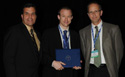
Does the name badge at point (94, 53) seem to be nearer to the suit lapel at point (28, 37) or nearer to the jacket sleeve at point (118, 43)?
the jacket sleeve at point (118, 43)

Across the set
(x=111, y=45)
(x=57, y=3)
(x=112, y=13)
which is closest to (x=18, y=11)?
(x=57, y=3)

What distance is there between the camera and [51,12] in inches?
148

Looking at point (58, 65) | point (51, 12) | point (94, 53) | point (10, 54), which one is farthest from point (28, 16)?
point (94, 53)

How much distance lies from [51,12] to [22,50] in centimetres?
148

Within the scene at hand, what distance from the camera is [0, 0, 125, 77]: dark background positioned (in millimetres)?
3344

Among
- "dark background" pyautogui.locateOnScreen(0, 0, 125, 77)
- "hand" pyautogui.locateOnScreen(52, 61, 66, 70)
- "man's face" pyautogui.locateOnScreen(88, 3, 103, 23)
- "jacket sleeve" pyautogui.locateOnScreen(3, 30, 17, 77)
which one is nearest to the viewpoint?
"jacket sleeve" pyautogui.locateOnScreen(3, 30, 17, 77)

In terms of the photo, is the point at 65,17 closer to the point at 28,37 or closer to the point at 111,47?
the point at 28,37

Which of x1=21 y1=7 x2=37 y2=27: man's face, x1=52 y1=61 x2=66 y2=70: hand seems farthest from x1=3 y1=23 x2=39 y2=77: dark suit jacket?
x1=52 y1=61 x2=66 y2=70: hand

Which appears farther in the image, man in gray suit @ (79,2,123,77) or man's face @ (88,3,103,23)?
man's face @ (88,3,103,23)

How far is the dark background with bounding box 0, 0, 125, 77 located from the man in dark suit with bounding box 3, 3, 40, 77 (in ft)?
2.31

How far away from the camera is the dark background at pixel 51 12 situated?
11.0ft

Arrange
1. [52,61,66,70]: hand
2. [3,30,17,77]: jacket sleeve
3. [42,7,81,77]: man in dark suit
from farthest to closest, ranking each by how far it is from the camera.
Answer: [42,7,81,77]: man in dark suit, [52,61,66,70]: hand, [3,30,17,77]: jacket sleeve

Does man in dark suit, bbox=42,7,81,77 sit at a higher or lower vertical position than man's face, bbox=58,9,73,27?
lower

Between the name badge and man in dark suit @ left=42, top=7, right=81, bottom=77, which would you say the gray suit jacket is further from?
man in dark suit @ left=42, top=7, right=81, bottom=77
